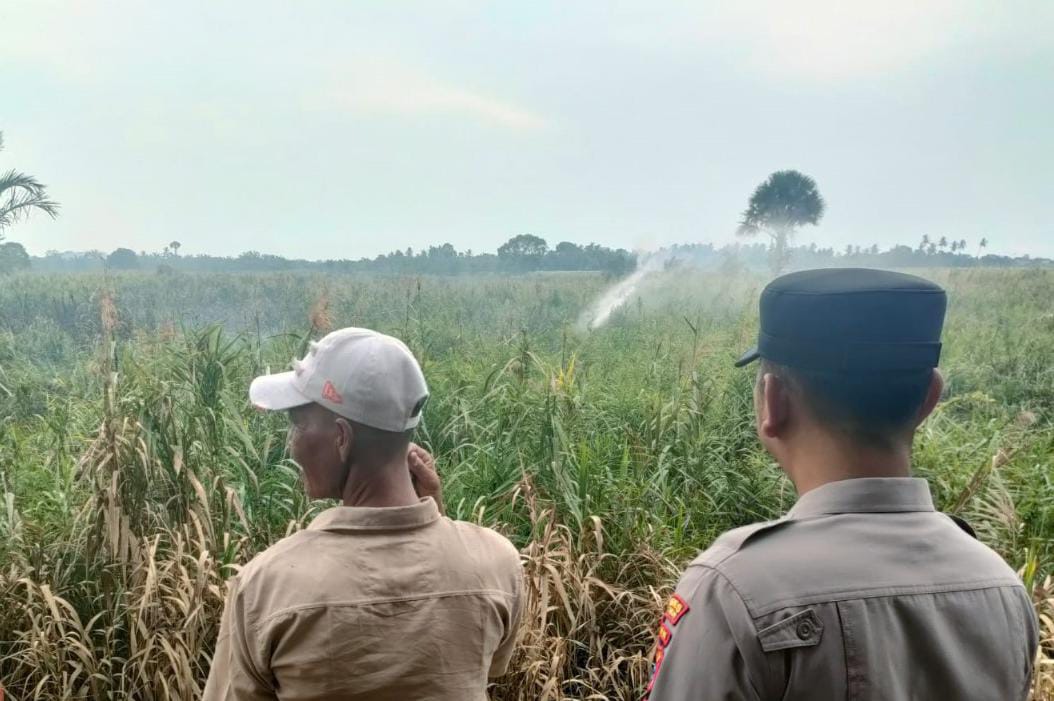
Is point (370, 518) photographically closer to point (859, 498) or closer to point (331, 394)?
point (331, 394)

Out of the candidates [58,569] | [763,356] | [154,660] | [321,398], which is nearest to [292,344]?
[58,569]

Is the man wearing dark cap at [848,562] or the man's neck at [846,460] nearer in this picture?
the man wearing dark cap at [848,562]

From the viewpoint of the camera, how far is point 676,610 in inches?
34.1

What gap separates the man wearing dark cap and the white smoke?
6.14m

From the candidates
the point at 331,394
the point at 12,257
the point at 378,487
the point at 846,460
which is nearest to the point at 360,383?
the point at 331,394

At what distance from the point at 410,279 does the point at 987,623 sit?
447 centimetres

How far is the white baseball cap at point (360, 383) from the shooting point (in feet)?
4.44

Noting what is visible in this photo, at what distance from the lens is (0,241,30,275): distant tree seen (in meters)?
4.75

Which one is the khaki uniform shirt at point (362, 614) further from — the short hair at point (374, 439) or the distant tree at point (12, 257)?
the distant tree at point (12, 257)

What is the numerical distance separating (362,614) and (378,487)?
0.23 m

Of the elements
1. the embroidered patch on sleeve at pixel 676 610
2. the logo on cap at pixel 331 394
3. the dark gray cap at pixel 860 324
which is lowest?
the embroidered patch on sleeve at pixel 676 610

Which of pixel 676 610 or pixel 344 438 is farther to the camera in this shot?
pixel 344 438

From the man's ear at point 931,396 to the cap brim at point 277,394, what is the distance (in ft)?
3.41

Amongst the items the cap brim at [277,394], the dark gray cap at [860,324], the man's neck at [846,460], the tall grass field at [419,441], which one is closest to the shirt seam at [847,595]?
the man's neck at [846,460]
